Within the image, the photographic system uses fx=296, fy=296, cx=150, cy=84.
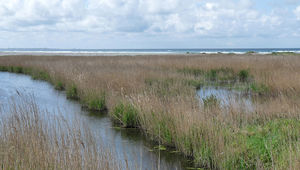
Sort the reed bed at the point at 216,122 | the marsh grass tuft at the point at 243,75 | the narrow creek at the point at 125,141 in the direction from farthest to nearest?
the marsh grass tuft at the point at 243,75, the narrow creek at the point at 125,141, the reed bed at the point at 216,122

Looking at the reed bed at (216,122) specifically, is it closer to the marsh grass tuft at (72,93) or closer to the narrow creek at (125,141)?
the narrow creek at (125,141)

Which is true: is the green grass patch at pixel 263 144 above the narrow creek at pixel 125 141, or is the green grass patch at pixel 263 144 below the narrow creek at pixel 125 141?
above

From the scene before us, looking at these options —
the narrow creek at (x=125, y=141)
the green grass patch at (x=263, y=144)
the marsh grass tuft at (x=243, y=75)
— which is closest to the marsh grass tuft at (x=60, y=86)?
the narrow creek at (x=125, y=141)

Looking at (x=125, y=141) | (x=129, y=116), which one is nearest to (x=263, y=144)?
(x=125, y=141)

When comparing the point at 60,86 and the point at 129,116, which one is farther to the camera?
the point at 60,86

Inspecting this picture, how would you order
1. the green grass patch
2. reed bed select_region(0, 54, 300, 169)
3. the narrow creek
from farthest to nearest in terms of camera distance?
the narrow creek < reed bed select_region(0, 54, 300, 169) < the green grass patch

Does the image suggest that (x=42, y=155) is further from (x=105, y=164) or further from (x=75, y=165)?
(x=105, y=164)

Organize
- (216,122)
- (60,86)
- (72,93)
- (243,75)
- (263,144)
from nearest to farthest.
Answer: (263,144)
(216,122)
(72,93)
(60,86)
(243,75)

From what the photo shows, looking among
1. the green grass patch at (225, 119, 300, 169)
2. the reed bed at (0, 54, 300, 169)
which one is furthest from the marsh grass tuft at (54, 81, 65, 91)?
the green grass patch at (225, 119, 300, 169)

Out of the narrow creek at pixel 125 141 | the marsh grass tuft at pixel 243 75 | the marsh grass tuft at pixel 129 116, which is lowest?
the narrow creek at pixel 125 141

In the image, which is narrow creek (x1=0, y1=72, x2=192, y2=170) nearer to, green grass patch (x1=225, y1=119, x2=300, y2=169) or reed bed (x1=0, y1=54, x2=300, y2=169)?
reed bed (x1=0, y1=54, x2=300, y2=169)

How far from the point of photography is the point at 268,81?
14.0 metres

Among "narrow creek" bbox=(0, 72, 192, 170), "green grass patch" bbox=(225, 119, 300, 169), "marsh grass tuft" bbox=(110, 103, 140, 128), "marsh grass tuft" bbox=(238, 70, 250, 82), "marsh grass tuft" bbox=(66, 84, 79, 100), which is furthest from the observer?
"marsh grass tuft" bbox=(238, 70, 250, 82)

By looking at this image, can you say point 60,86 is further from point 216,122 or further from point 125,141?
point 216,122
